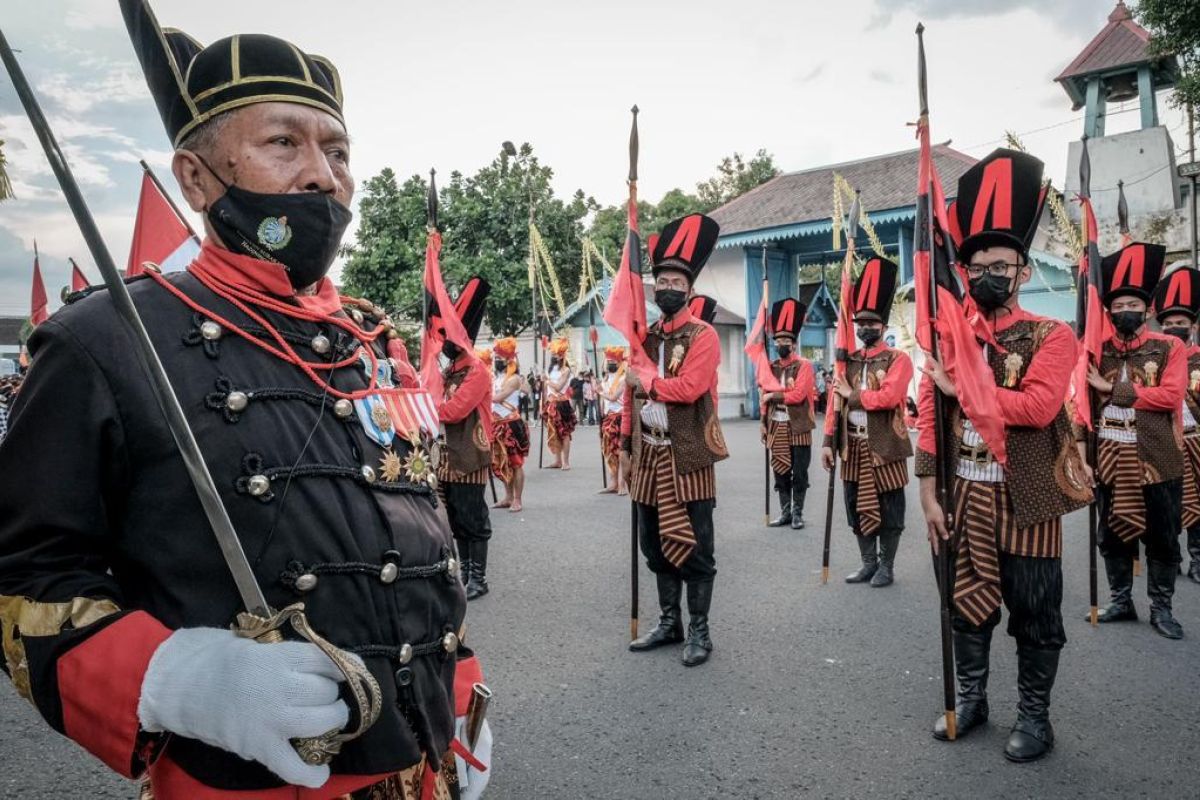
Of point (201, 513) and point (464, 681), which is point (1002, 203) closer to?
point (464, 681)

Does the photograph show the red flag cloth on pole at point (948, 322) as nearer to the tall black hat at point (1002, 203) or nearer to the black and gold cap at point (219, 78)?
the tall black hat at point (1002, 203)

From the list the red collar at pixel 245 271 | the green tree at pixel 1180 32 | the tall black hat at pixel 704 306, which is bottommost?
the red collar at pixel 245 271

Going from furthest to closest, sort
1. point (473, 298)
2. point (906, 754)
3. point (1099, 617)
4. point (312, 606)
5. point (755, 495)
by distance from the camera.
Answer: point (755, 495)
point (473, 298)
point (1099, 617)
point (906, 754)
point (312, 606)

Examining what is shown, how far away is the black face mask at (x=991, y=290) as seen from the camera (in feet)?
12.1

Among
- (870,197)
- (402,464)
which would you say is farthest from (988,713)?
(870,197)

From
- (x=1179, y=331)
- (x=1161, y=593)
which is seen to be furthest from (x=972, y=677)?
(x=1179, y=331)

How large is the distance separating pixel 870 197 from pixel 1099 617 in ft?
64.0

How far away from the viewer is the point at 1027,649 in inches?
143

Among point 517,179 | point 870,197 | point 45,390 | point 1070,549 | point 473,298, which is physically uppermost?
point 517,179

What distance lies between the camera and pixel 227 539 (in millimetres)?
1136

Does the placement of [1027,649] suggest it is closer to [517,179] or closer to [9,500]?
[9,500]

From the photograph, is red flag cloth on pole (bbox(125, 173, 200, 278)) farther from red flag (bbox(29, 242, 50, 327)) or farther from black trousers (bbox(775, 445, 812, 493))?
black trousers (bbox(775, 445, 812, 493))

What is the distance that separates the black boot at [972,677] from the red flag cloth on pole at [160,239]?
3965 mm

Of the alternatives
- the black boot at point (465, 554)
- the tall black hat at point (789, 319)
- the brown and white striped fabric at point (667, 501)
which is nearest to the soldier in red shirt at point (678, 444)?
the brown and white striped fabric at point (667, 501)
